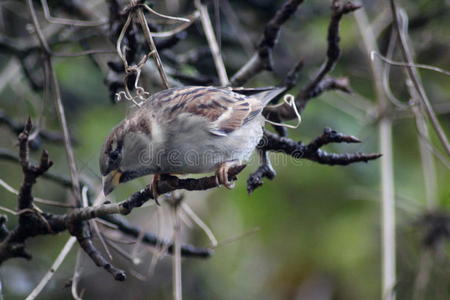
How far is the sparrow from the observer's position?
3066 millimetres

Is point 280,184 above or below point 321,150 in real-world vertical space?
above

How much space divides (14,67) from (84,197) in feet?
6.82

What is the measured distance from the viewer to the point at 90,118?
573cm

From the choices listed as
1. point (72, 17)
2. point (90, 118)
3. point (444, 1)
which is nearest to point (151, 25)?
point (72, 17)

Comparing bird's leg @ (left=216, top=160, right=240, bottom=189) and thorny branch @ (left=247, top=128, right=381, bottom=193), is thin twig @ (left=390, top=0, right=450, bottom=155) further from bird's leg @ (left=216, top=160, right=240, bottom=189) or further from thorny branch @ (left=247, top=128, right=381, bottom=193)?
bird's leg @ (left=216, top=160, right=240, bottom=189)

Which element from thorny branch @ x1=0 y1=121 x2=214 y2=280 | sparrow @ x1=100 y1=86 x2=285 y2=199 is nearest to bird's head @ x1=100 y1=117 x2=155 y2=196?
sparrow @ x1=100 y1=86 x2=285 y2=199

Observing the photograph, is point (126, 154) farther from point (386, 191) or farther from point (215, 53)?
point (386, 191)

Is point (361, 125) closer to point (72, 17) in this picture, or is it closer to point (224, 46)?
point (224, 46)

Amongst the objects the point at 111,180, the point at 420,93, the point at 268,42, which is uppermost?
the point at 268,42

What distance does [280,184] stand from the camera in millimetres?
5461

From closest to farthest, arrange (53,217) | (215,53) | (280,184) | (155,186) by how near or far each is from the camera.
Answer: (155,186)
(53,217)
(215,53)
(280,184)

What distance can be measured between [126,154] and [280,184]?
8.48 ft

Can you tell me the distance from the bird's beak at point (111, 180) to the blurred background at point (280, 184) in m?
1.70

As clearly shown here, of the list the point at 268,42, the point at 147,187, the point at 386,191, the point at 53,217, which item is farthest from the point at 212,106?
the point at 386,191
